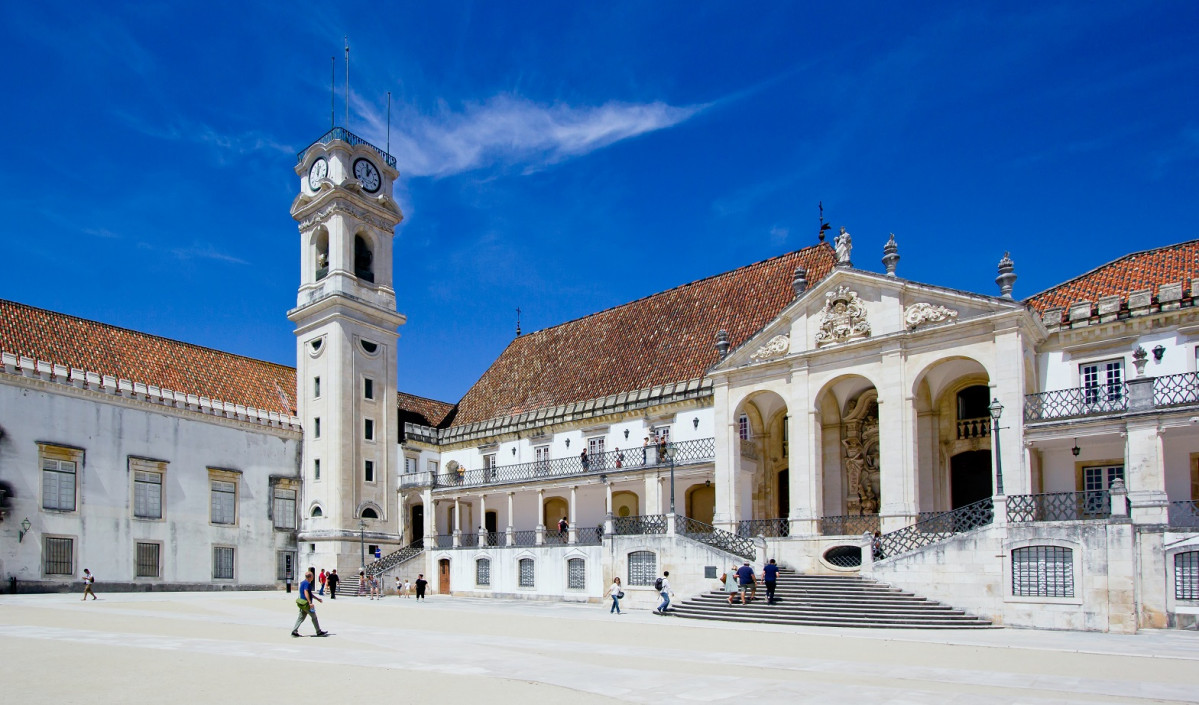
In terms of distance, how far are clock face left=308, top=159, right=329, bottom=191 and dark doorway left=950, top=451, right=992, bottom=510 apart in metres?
29.4

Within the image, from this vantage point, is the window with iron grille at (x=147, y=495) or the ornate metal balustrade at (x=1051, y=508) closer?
the ornate metal balustrade at (x=1051, y=508)

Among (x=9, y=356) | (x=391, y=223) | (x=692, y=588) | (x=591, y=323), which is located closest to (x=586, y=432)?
(x=591, y=323)

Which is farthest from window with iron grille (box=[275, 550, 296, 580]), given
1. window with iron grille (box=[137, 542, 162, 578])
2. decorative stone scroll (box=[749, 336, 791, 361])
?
decorative stone scroll (box=[749, 336, 791, 361])

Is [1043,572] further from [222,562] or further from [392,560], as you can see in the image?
[222,562]

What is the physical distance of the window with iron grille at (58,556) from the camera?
102 ft

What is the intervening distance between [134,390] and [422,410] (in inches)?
553

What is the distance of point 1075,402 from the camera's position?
22562mm

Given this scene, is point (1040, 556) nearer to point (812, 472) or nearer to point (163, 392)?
point (812, 472)

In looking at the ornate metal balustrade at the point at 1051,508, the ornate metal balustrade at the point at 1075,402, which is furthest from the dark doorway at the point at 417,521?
the ornate metal balustrade at the point at 1051,508

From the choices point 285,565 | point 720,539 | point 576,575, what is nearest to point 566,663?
point 720,539

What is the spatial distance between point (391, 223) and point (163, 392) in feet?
42.0

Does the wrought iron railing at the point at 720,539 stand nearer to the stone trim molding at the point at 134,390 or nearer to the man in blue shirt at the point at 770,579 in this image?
the man in blue shirt at the point at 770,579

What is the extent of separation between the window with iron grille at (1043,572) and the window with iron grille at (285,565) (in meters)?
29.7

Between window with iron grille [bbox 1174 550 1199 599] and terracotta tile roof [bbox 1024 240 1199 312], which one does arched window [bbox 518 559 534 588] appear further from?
window with iron grille [bbox 1174 550 1199 599]
